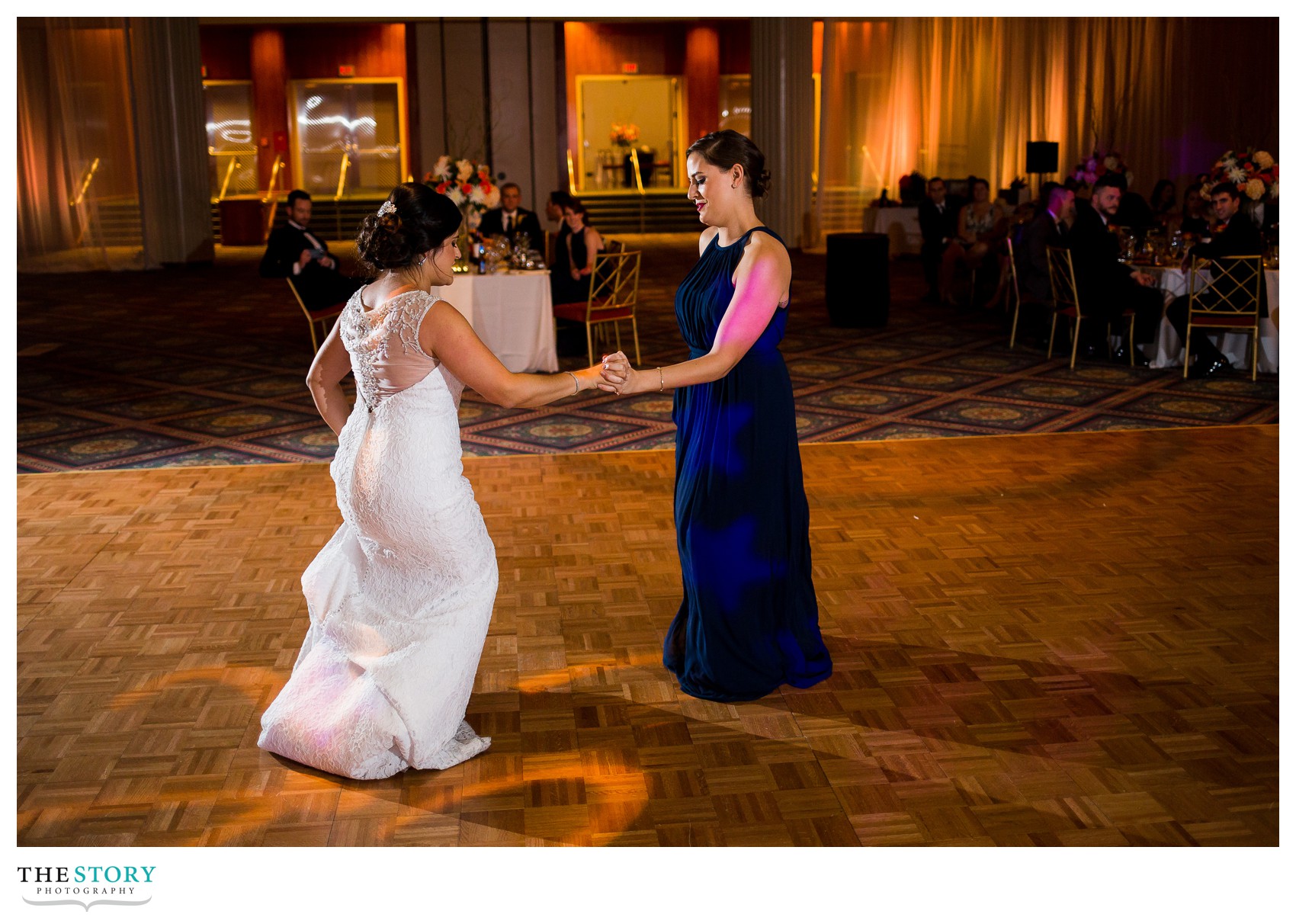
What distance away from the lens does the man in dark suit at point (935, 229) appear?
468 inches

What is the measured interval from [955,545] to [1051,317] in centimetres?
483

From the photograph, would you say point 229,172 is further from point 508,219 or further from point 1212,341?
point 1212,341

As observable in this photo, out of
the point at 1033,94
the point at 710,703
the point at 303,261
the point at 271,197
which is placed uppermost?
the point at 1033,94

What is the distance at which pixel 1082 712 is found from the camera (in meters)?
3.24

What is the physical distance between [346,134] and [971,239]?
13.9 m

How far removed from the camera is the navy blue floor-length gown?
10.6 ft

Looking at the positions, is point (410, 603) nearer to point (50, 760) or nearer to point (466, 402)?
point (50, 760)

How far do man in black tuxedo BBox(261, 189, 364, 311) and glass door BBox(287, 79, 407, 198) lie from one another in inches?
519

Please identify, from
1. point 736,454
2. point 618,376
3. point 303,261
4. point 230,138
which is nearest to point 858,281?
point 303,261

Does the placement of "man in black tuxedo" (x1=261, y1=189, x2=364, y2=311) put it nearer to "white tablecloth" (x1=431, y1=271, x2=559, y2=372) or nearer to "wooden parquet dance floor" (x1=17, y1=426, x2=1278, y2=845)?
"white tablecloth" (x1=431, y1=271, x2=559, y2=372)

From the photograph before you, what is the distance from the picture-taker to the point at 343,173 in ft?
71.1

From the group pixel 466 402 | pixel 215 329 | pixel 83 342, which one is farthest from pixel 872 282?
pixel 83 342

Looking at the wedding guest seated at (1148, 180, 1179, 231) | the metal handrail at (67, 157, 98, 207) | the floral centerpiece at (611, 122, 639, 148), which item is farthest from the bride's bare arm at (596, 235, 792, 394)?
the floral centerpiece at (611, 122, 639, 148)

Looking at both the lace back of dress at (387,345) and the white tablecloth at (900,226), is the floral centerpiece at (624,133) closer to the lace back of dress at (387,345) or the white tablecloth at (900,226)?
the white tablecloth at (900,226)
